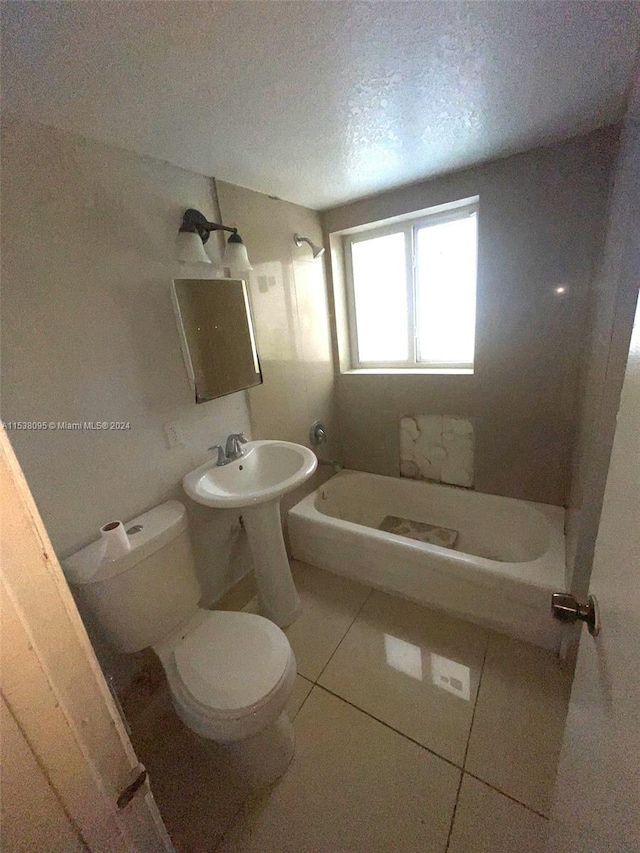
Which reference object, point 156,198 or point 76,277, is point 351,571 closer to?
point 76,277

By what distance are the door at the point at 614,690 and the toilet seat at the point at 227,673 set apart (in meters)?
0.73

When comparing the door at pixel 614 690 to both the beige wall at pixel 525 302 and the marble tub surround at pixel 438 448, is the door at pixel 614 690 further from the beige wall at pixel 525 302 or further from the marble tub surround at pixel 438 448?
the marble tub surround at pixel 438 448

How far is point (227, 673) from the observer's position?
3.51ft

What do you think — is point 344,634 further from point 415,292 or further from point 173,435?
point 415,292

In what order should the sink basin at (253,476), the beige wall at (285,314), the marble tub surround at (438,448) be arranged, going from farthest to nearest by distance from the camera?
1. the marble tub surround at (438,448)
2. the beige wall at (285,314)
3. the sink basin at (253,476)

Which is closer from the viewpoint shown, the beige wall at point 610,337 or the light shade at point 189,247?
the beige wall at point 610,337

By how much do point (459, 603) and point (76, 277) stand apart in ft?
6.86

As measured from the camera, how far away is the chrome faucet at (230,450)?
1.60 metres

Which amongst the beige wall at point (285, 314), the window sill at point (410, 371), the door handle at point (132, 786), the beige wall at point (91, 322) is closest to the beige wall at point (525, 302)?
the window sill at point (410, 371)

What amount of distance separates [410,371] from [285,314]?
35.4 inches

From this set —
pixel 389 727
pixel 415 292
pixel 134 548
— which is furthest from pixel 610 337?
pixel 134 548

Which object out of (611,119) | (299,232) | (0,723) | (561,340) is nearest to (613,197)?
(611,119)

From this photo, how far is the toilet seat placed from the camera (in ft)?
3.21

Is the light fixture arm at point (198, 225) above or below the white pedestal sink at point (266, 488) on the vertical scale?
above
